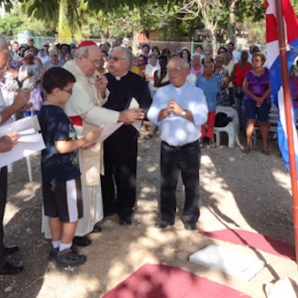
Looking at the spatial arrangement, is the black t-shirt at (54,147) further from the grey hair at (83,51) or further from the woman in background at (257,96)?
the woman in background at (257,96)

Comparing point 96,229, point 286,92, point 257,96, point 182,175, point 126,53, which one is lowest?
point 96,229

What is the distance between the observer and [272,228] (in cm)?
502

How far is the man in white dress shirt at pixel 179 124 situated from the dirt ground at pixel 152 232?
1.73ft

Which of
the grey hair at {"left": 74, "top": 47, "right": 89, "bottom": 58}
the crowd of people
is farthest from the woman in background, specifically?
the grey hair at {"left": 74, "top": 47, "right": 89, "bottom": 58}

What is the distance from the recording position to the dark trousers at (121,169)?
193 inches

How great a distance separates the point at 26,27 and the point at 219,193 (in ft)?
158

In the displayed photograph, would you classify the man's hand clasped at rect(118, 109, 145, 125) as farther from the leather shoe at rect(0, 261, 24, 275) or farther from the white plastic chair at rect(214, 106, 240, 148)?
the white plastic chair at rect(214, 106, 240, 148)

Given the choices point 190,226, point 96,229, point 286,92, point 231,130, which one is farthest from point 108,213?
point 231,130

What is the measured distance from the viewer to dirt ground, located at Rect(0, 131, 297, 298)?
3883 millimetres

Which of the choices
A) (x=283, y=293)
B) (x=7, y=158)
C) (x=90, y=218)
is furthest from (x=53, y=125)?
(x=283, y=293)

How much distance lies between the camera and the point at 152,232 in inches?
192

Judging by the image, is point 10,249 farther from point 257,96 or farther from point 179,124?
point 257,96

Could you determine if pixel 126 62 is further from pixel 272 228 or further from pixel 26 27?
pixel 26 27

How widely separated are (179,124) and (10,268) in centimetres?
217
